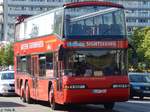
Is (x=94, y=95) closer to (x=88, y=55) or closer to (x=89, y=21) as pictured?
(x=88, y=55)

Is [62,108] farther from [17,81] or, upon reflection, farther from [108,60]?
[17,81]

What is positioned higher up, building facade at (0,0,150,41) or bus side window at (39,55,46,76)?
building facade at (0,0,150,41)

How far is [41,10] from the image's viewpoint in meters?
150

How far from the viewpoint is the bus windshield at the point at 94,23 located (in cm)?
2112

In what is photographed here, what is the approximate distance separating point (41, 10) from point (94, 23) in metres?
130

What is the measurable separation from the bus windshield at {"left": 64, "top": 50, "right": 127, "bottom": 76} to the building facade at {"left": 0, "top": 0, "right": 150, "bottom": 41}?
421 feet

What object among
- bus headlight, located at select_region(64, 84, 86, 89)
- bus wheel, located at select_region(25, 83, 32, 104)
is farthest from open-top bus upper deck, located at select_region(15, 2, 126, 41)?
bus wheel, located at select_region(25, 83, 32, 104)

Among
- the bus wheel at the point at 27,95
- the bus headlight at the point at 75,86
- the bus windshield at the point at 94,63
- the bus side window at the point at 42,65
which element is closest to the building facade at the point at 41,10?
the bus wheel at the point at 27,95

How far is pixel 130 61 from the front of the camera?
70.8ft

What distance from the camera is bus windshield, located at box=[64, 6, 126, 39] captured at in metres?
21.1

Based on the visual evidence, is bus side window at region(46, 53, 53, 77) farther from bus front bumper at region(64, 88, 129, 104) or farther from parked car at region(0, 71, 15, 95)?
parked car at region(0, 71, 15, 95)

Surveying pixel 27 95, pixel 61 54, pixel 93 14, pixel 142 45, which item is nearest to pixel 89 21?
pixel 93 14

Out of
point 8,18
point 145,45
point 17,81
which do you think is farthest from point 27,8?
point 17,81

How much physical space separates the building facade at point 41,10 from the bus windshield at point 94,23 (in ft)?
419
